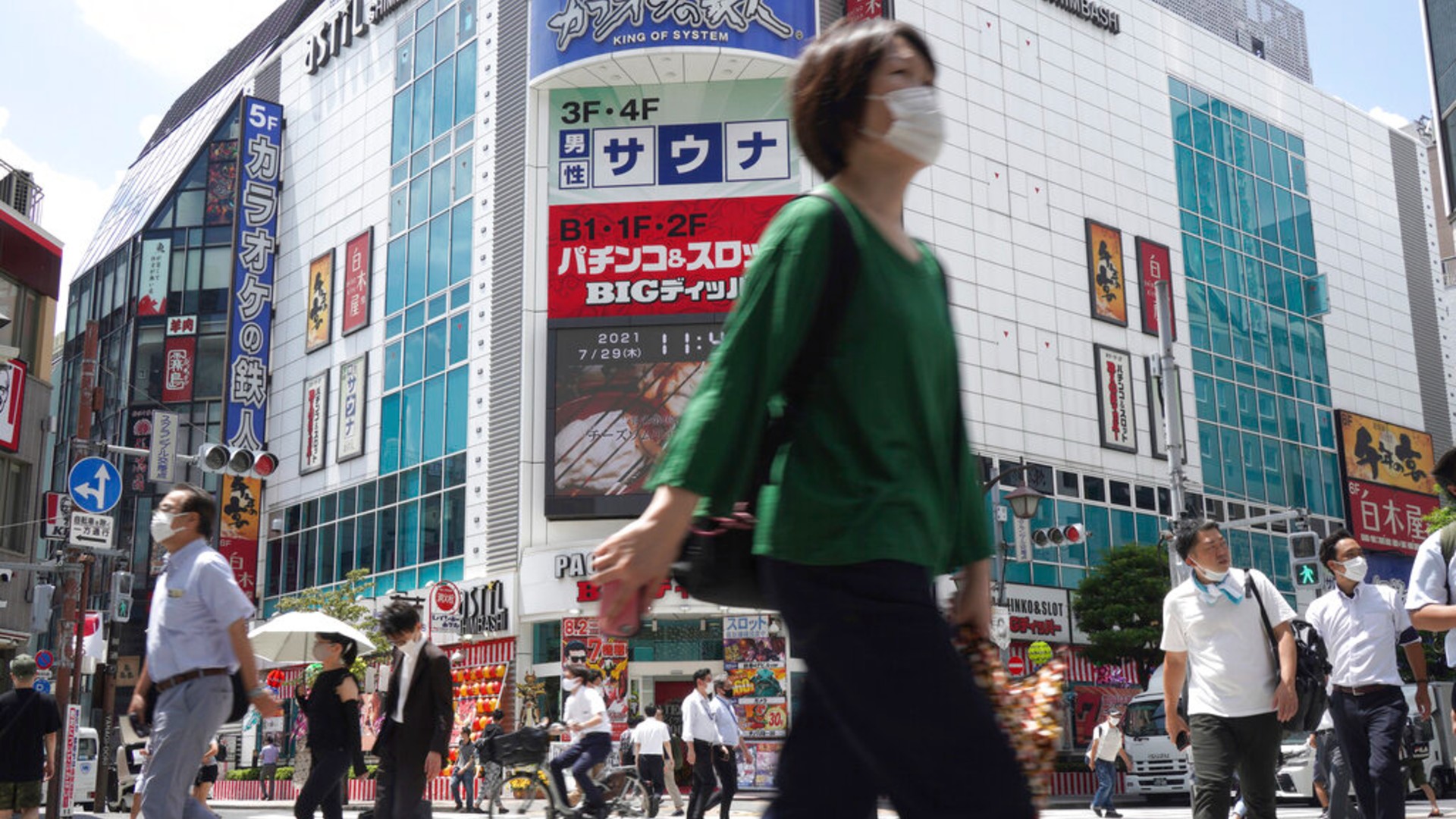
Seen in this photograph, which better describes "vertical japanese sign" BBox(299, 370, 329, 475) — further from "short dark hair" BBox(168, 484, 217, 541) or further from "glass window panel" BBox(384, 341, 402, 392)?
"short dark hair" BBox(168, 484, 217, 541)

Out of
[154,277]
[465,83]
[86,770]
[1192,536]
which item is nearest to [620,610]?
[1192,536]

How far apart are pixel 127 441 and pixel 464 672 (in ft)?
75.8

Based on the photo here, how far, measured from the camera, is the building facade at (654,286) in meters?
33.3

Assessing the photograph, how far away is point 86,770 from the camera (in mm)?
24578

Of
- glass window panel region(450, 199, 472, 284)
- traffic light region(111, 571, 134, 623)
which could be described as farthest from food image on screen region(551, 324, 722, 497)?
traffic light region(111, 571, 134, 623)

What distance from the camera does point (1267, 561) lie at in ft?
147

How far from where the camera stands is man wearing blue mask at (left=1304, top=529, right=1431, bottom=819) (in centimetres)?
647

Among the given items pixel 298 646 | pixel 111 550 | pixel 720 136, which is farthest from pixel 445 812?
pixel 720 136

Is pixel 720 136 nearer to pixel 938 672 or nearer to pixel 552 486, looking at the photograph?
pixel 552 486

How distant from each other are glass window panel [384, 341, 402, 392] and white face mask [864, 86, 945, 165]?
3829cm

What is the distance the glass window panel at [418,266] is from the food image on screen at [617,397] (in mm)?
7391

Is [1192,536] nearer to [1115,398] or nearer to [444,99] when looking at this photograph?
[1115,398]

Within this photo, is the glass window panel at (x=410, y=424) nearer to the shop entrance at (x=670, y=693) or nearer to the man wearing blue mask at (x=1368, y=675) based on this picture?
the shop entrance at (x=670, y=693)

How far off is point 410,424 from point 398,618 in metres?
31.9
